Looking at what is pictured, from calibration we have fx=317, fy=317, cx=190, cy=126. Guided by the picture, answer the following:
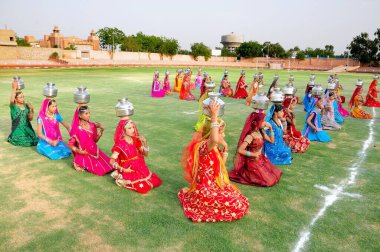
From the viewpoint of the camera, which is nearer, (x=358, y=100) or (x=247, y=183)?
(x=247, y=183)

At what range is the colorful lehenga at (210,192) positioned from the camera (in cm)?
393

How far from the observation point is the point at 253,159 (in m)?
5.08

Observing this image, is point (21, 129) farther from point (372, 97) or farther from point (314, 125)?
point (372, 97)

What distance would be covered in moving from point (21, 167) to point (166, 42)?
67.5 metres

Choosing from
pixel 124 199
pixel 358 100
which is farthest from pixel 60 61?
pixel 124 199

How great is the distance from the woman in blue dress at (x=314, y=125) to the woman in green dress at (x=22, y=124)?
638 cm

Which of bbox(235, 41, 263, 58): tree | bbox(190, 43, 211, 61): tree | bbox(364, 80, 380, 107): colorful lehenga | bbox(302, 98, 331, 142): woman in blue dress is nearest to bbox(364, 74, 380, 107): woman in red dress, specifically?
bbox(364, 80, 380, 107): colorful lehenga

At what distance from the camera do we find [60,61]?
44.6m

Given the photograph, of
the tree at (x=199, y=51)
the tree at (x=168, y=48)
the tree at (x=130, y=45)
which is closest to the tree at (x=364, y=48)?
the tree at (x=199, y=51)

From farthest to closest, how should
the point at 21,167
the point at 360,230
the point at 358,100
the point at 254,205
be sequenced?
the point at 358,100, the point at 21,167, the point at 254,205, the point at 360,230

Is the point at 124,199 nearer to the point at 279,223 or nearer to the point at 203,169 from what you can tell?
the point at 203,169

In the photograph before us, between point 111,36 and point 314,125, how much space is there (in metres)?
67.4

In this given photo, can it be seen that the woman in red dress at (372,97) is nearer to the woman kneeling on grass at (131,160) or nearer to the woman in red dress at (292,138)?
the woman in red dress at (292,138)

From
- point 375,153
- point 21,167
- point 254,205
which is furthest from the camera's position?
point 375,153
